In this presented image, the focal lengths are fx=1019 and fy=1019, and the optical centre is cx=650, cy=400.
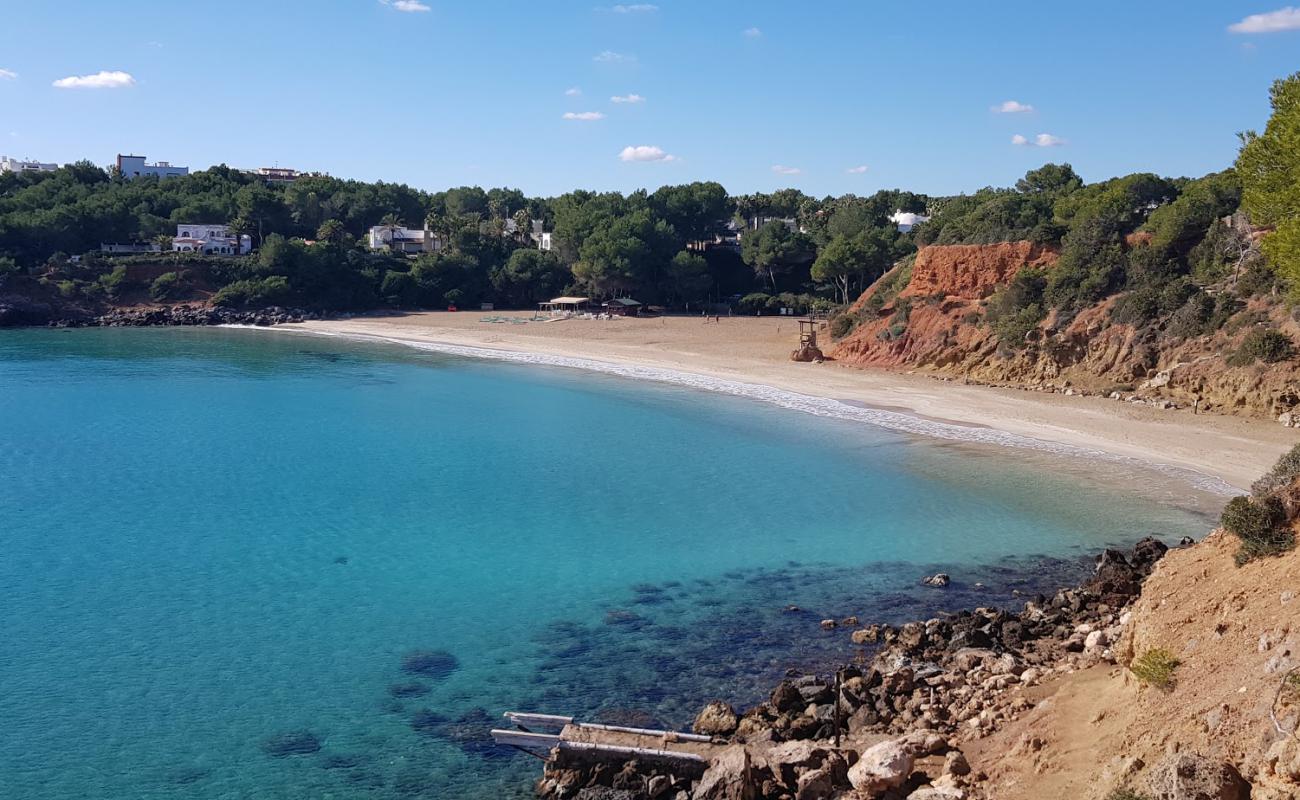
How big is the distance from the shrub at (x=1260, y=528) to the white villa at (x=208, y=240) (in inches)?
3803

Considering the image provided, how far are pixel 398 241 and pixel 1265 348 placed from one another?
8734 cm

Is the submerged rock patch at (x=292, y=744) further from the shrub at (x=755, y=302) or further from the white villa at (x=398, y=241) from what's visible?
the white villa at (x=398, y=241)

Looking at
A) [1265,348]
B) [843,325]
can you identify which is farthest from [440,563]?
[843,325]

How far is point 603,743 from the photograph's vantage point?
47.0 ft

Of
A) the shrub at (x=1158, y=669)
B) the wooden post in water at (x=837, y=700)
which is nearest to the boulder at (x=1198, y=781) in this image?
the shrub at (x=1158, y=669)

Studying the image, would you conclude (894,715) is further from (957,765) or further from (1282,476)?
(1282,476)

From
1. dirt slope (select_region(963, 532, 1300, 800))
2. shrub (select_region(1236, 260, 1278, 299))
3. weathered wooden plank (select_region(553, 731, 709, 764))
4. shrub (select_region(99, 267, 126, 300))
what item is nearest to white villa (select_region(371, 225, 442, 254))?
shrub (select_region(99, 267, 126, 300))

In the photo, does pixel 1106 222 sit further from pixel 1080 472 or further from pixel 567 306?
pixel 567 306

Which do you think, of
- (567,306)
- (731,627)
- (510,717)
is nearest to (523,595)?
(731,627)

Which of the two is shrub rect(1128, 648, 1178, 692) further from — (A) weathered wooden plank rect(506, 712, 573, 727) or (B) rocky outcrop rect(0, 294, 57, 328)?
(B) rocky outcrop rect(0, 294, 57, 328)

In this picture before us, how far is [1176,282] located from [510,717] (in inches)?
1553

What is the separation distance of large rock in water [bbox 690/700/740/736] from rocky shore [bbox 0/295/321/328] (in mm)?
77290

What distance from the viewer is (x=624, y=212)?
318 ft

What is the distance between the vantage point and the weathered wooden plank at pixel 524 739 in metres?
14.9
